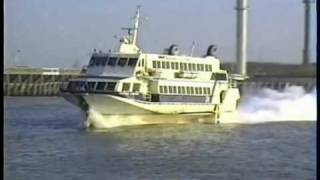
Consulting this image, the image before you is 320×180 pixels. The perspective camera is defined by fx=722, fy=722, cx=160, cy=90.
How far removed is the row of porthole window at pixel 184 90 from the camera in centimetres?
2148

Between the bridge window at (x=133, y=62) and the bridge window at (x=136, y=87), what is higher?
the bridge window at (x=133, y=62)

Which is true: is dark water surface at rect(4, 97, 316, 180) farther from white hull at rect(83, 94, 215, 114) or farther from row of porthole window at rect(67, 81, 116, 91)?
row of porthole window at rect(67, 81, 116, 91)

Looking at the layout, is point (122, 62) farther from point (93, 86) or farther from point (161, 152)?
point (161, 152)

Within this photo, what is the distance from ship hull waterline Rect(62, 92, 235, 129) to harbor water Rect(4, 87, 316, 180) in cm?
30

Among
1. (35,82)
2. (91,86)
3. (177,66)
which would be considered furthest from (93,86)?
(35,82)

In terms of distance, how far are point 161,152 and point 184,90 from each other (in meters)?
6.42

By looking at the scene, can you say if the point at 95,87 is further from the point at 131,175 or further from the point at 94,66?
the point at 131,175

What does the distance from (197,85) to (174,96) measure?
3.08ft

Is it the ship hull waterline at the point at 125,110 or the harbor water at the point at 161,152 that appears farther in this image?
the ship hull waterline at the point at 125,110

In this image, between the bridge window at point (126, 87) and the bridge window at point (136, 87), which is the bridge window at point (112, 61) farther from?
the bridge window at point (136, 87)

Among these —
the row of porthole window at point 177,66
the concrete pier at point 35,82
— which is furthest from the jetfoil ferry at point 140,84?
the concrete pier at point 35,82

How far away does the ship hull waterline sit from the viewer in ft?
68.6

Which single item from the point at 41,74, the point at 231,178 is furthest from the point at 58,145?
the point at 41,74

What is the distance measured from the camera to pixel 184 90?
861 inches
